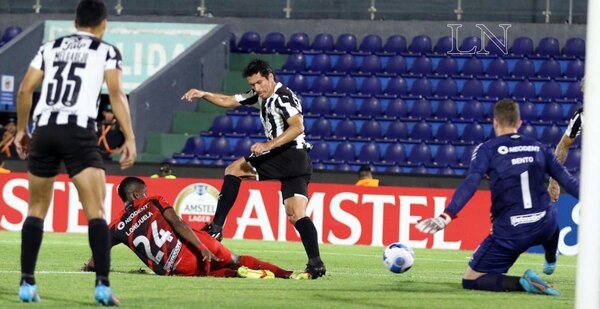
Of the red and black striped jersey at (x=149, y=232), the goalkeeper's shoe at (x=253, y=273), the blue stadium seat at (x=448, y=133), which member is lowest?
the blue stadium seat at (x=448, y=133)

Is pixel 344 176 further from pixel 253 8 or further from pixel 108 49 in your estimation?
pixel 108 49

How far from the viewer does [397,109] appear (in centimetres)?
2608

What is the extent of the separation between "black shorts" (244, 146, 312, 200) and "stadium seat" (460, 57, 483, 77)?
14.9 meters

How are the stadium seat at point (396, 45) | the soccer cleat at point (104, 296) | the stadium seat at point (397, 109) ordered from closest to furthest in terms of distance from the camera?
1. the soccer cleat at point (104, 296)
2. the stadium seat at point (397, 109)
3. the stadium seat at point (396, 45)

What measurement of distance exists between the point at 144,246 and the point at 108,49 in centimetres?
310

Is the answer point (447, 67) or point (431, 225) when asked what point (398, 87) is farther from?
point (431, 225)

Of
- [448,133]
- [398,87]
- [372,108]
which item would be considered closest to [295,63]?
[372,108]

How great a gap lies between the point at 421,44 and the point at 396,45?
20.8 inches

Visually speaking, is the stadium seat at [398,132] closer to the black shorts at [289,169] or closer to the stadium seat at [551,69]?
the stadium seat at [551,69]

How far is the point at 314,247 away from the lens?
39.1 ft

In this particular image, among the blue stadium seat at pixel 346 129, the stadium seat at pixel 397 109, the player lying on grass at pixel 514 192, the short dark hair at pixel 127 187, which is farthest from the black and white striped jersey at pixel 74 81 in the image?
the stadium seat at pixel 397 109

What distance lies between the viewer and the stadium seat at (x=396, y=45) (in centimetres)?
2741

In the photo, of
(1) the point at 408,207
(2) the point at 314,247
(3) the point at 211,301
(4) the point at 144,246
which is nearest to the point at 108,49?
(3) the point at 211,301

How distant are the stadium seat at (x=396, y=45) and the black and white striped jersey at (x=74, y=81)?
19.3 meters
